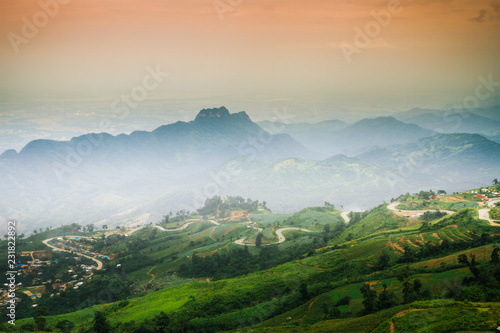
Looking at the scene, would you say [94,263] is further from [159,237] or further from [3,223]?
[3,223]

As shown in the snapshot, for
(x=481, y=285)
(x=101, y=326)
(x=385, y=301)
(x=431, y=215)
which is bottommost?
(x=101, y=326)

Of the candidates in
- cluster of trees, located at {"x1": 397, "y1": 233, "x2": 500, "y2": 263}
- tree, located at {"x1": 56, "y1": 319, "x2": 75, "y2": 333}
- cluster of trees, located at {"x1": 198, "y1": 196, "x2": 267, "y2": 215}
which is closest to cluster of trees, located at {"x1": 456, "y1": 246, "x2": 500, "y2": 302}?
cluster of trees, located at {"x1": 397, "y1": 233, "x2": 500, "y2": 263}

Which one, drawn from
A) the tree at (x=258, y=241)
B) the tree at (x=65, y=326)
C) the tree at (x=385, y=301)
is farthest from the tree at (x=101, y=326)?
the tree at (x=258, y=241)

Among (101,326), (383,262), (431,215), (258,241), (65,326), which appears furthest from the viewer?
(258,241)

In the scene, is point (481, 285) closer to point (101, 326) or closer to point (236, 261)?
point (101, 326)

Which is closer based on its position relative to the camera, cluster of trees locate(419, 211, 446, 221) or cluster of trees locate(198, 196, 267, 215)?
cluster of trees locate(419, 211, 446, 221)

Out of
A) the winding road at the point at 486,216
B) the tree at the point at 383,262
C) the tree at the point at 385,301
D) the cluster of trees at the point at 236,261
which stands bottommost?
the cluster of trees at the point at 236,261

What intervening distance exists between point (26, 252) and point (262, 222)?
253 feet

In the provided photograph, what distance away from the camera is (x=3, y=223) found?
6865 inches

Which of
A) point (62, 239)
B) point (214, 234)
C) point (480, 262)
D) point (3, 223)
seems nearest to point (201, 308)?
point (480, 262)

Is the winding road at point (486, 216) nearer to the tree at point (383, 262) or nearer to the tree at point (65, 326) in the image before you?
the tree at point (383, 262)

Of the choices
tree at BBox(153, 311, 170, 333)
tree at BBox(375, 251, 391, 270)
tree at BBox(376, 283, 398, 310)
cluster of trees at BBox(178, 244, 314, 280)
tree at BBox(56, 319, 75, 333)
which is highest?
tree at BBox(376, 283, 398, 310)

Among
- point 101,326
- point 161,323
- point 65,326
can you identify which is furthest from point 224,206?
point 161,323

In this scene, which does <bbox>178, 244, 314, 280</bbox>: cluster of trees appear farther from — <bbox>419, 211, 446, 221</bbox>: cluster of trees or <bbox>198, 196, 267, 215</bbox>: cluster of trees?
<bbox>198, 196, 267, 215</bbox>: cluster of trees
